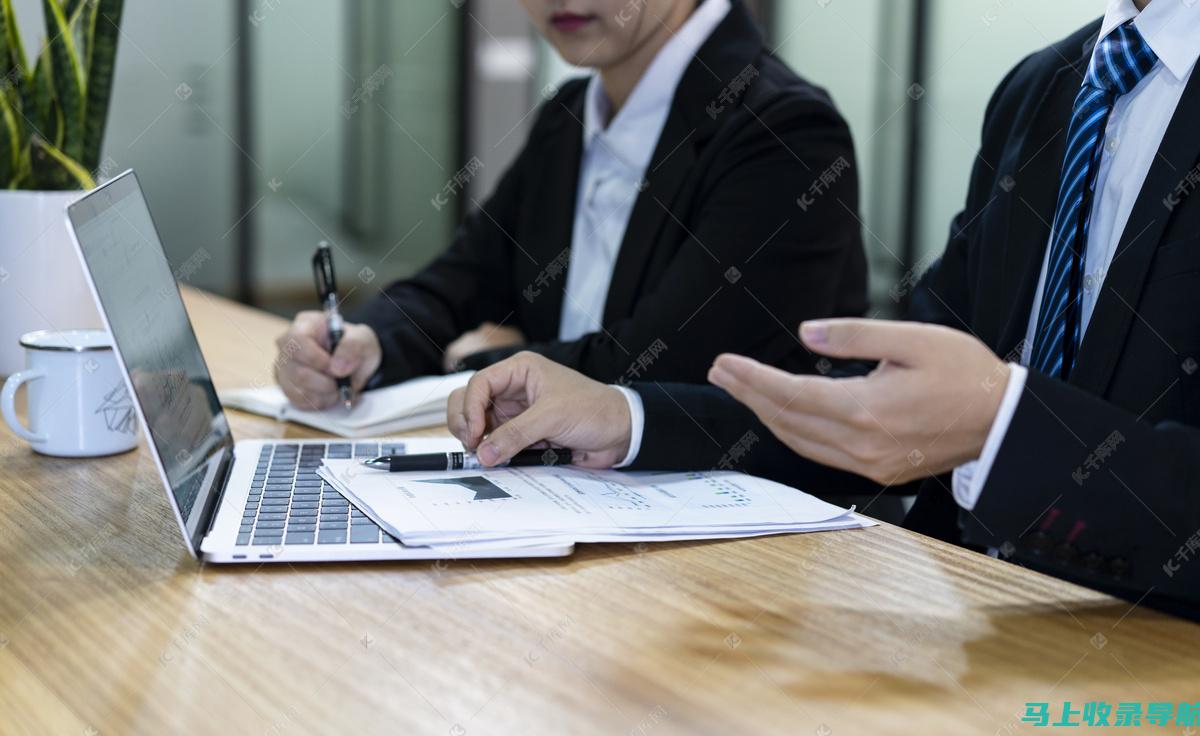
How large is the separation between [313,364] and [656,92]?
0.69m

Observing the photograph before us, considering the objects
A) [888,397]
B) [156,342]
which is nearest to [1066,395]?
[888,397]

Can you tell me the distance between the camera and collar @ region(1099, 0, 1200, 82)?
110 cm

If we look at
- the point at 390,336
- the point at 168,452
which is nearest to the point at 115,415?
the point at 168,452

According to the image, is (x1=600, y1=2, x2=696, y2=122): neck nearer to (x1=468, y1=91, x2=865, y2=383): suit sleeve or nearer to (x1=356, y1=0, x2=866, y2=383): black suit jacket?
(x1=356, y1=0, x2=866, y2=383): black suit jacket

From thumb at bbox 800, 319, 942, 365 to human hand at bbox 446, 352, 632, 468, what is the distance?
1.25ft

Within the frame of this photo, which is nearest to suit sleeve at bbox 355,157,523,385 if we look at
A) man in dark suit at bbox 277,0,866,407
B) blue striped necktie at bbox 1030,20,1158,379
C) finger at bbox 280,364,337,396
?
man in dark suit at bbox 277,0,866,407

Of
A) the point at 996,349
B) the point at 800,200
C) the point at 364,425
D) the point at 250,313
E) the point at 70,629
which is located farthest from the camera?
the point at 250,313

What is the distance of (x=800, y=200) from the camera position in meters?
1.66

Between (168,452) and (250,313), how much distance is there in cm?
138

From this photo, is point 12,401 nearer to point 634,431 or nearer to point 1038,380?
point 634,431

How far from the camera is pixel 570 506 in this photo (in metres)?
1.04

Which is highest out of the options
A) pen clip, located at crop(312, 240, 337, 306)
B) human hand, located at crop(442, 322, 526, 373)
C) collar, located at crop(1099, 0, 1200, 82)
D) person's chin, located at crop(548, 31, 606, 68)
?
collar, located at crop(1099, 0, 1200, 82)

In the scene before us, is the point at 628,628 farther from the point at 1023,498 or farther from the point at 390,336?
the point at 390,336

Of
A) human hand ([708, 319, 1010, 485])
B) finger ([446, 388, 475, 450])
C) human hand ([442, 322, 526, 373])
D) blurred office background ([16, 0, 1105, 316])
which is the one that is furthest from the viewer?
blurred office background ([16, 0, 1105, 316])
